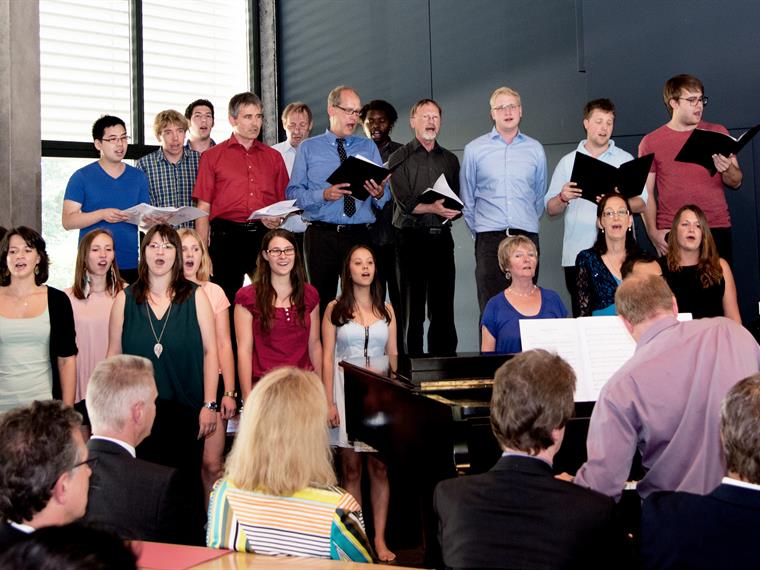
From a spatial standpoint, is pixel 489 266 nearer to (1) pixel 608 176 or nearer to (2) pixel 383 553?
(1) pixel 608 176

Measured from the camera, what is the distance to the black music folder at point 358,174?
5.12 meters

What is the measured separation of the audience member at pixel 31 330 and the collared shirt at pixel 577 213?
2947mm

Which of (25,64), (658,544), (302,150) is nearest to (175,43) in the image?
(25,64)

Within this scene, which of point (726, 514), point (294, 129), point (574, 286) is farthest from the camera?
point (294, 129)

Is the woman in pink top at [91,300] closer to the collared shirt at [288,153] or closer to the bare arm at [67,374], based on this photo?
the bare arm at [67,374]

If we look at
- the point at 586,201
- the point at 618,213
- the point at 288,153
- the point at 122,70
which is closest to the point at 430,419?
the point at 618,213

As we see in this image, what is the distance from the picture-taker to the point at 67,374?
4.51 meters

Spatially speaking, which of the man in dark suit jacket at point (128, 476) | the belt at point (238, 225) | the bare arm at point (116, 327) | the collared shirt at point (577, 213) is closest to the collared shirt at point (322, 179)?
the belt at point (238, 225)

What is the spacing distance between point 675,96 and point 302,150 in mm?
2307

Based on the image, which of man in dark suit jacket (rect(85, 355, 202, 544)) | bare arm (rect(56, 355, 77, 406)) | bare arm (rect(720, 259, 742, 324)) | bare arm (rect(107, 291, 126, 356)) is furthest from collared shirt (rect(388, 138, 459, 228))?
man in dark suit jacket (rect(85, 355, 202, 544))

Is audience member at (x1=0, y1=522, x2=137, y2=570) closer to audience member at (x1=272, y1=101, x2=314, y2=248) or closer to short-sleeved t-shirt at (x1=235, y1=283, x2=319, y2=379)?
short-sleeved t-shirt at (x1=235, y1=283, x2=319, y2=379)

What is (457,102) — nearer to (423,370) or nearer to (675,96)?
(675,96)

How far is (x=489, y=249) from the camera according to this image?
5.86 metres

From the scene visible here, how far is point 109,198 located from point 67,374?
4.53ft
